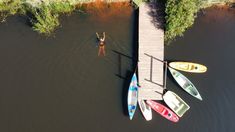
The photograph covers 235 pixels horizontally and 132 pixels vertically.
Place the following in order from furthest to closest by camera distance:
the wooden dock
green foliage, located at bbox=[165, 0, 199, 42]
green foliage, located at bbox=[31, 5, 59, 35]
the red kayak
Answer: green foliage, located at bbox=[31, 5, 59, 35] → the wooden dock → the red kayak → green foliage, located at bbox=[165, 0, 199, 42]

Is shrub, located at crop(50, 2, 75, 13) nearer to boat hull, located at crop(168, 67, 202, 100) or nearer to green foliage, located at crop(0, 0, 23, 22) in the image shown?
green foliage, located at crop(0, 0, 23, 22)

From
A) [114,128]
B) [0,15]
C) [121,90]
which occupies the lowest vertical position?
[114,128]

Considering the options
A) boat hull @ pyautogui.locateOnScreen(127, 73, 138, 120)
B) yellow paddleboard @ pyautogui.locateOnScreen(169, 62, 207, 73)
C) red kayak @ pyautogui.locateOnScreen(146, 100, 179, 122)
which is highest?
yellow paddleboard @ pyautogui.locateOnScreen(169, 62, 207, 73)

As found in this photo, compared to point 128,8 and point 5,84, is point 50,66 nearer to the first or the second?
point 5,84

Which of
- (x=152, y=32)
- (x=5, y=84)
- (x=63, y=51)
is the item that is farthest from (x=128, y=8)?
(x=5, y=84)

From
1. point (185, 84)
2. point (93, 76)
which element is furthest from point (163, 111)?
point (93, 76)

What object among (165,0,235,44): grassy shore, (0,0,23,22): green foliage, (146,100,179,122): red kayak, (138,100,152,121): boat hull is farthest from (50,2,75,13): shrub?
(146,100,179,122): red kayak
